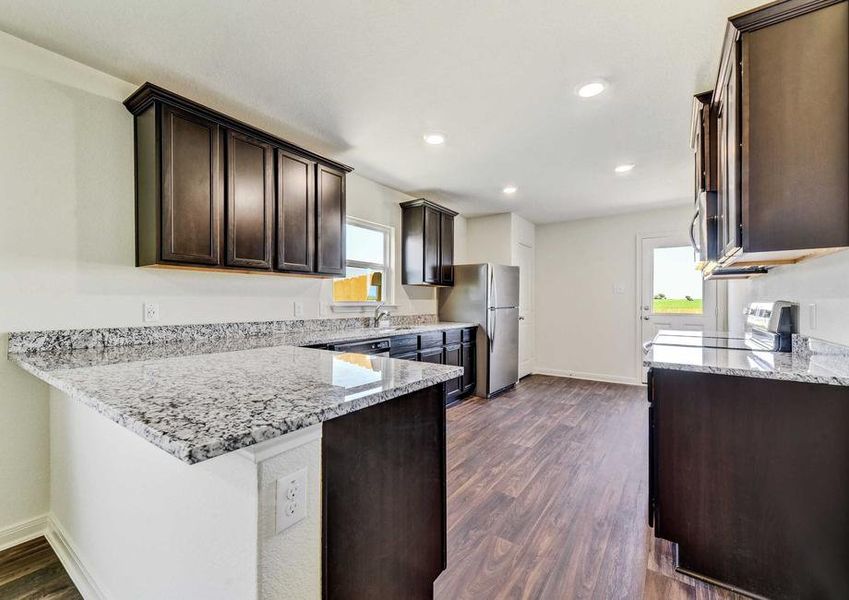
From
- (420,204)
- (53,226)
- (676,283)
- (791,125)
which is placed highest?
(420,204)

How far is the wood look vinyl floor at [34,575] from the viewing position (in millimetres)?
1550

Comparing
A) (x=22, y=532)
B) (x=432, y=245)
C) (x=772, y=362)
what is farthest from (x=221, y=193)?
(x=772, y=362)

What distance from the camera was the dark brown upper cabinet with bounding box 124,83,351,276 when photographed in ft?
7.04

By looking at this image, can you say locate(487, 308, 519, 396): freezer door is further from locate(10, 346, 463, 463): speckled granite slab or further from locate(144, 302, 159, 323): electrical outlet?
locate(144, 302, 159, 323): electrical outlet

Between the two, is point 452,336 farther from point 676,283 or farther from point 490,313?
point 676,283

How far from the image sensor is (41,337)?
192 cm

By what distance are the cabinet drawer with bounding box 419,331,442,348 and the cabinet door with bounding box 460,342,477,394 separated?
0.51 m

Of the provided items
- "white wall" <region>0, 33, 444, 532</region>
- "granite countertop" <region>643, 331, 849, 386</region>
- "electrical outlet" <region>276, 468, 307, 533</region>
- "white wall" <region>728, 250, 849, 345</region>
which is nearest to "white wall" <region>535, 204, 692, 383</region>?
"white wall" <region>728, 250, 849, 345</region>

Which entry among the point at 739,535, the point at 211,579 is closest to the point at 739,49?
the point at 739,535

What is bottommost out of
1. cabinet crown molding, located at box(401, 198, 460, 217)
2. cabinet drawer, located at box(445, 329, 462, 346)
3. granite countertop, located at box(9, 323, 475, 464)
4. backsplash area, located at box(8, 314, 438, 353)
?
cabinet drawer, located at box(445, 329, 462, 346)

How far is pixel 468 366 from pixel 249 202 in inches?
115

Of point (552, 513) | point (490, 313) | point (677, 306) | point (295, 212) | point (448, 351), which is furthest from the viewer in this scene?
point (677, 306)

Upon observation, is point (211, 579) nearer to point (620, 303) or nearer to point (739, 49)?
point (739, 49)

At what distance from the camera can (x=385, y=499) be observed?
111 cm
